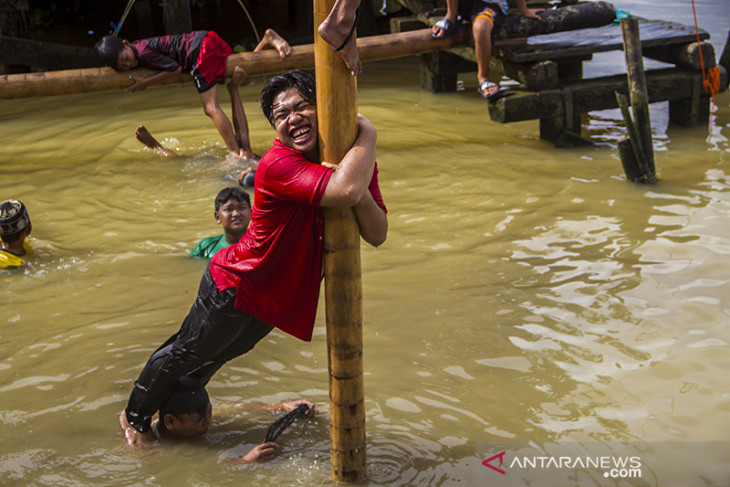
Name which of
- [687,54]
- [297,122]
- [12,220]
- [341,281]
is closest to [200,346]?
[341,281]

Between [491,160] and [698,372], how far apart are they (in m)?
3.84

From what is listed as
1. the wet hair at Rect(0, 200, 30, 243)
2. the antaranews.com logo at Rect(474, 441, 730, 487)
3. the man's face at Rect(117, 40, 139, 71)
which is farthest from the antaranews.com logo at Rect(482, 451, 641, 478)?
the man's face at Rect(117, 40, 139, 71)

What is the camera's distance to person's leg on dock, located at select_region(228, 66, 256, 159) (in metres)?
7.66

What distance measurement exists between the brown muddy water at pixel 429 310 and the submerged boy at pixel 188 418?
0.06 metres

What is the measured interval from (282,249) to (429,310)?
79.2 inches

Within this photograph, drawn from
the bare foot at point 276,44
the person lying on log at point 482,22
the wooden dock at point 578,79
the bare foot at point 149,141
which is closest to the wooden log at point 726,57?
the wooden dock at point 578,79

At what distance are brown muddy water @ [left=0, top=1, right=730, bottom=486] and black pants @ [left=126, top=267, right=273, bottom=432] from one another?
286 mm

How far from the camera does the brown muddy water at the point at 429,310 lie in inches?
141

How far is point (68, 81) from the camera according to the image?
23.9 feet

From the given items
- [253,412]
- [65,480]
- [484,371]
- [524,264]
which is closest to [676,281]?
[524,264]

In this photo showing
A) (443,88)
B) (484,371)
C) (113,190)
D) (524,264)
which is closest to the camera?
(484,371)

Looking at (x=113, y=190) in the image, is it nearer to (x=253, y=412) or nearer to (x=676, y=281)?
(x=253, y=412)

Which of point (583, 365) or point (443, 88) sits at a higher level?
point (443, 88)

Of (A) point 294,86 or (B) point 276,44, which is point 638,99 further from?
(A) point 294,86
